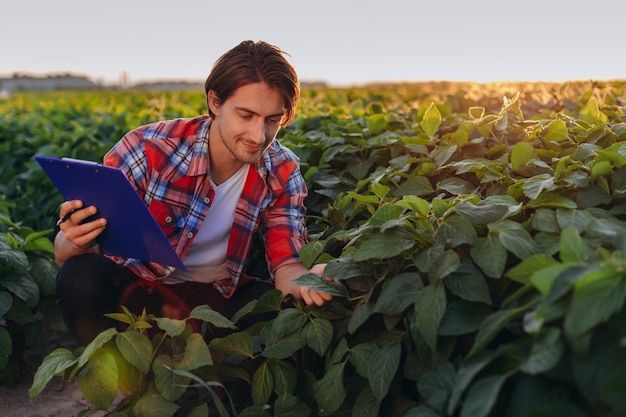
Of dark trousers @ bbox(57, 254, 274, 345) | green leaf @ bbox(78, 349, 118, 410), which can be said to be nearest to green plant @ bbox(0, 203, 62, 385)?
dark trousers @ bbox(57, 254, 274, 345)

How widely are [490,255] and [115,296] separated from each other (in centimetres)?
156

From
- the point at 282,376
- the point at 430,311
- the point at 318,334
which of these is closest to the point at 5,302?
the point at 282,376

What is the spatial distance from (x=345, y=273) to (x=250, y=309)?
0.45m

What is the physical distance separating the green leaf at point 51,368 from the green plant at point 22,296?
71cm

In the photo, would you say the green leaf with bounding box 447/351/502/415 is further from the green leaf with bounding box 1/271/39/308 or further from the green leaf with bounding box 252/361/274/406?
the green leaf with bounding box 1/271/39/308

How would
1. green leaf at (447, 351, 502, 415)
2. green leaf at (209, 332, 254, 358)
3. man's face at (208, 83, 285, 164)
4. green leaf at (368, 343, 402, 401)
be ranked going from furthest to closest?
man's face at (208, 83, 285, 164) → green leaf at (209, 332, 254, 358) → green leaf at (368, 343, 402, 401) → green leaf at (447, 351, 502, 415)

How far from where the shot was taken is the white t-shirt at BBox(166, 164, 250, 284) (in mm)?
2779

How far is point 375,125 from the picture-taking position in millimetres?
3514

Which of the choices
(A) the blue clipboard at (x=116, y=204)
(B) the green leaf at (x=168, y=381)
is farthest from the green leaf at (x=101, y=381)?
(A) the blue clipboard at (x=116, y=204)

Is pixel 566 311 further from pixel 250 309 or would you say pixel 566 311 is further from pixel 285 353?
pixel 250 309

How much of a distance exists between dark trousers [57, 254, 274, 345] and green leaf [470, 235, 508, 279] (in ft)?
3.58

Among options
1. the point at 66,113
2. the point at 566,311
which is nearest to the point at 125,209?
the point at 566,311

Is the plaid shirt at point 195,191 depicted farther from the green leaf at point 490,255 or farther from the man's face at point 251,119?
the green leaf at point 490,255

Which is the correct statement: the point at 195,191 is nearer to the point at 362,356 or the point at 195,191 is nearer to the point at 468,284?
the point at 362,356
